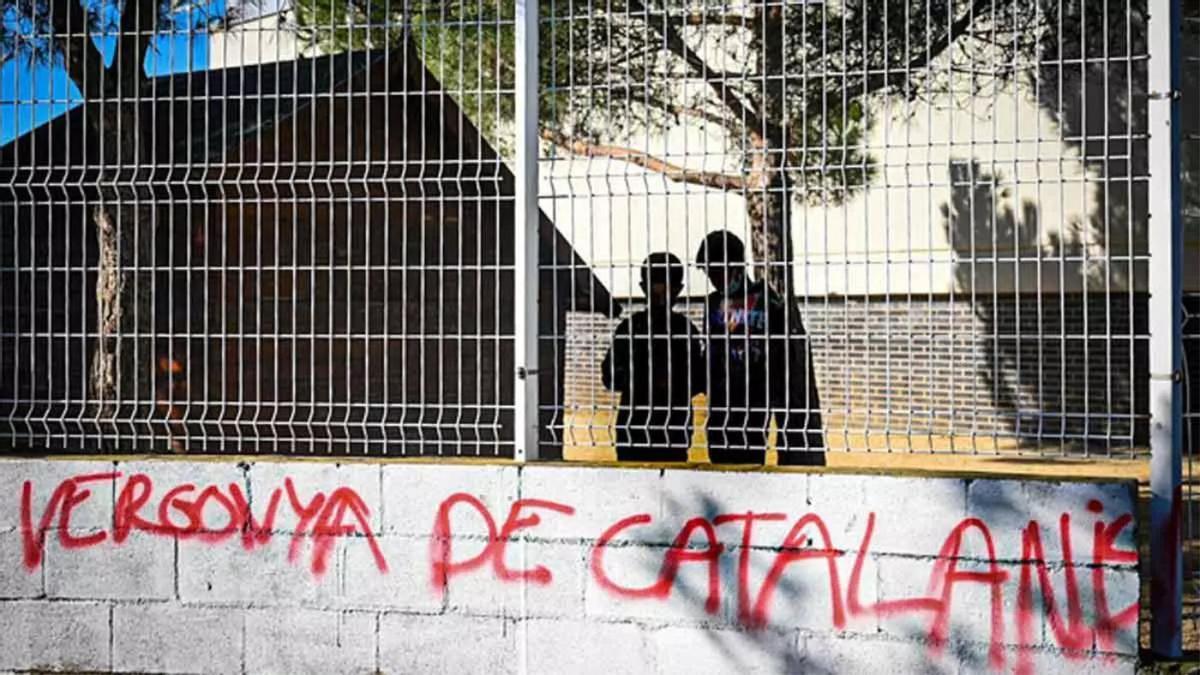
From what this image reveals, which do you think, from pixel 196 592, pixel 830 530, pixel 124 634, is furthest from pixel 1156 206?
pixel 124 634

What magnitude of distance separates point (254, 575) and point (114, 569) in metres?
0.58

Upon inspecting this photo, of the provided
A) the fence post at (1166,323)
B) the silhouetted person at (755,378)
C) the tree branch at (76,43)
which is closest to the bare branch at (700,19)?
the silhouetted person at (755,378)

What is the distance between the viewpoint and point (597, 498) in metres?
5.16

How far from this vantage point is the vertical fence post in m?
5.29

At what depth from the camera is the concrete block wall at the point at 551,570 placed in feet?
15.6

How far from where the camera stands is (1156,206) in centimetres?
468

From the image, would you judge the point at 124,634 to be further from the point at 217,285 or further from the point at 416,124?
the point at 416,124

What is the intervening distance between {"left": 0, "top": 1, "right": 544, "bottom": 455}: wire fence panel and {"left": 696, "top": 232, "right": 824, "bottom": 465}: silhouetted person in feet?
2.59

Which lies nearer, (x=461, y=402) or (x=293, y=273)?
(x=461, y=402)

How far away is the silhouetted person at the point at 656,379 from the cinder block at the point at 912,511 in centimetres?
72

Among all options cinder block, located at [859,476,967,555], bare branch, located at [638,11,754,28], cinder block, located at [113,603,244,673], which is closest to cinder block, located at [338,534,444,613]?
cinder block, located at [113,603,244,673]

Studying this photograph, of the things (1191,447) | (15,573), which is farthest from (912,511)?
(15,573)

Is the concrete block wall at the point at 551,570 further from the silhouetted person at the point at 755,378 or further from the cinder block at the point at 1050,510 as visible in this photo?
the silhouetted person at the point at 755,378

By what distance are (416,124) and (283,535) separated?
5.40 feet
